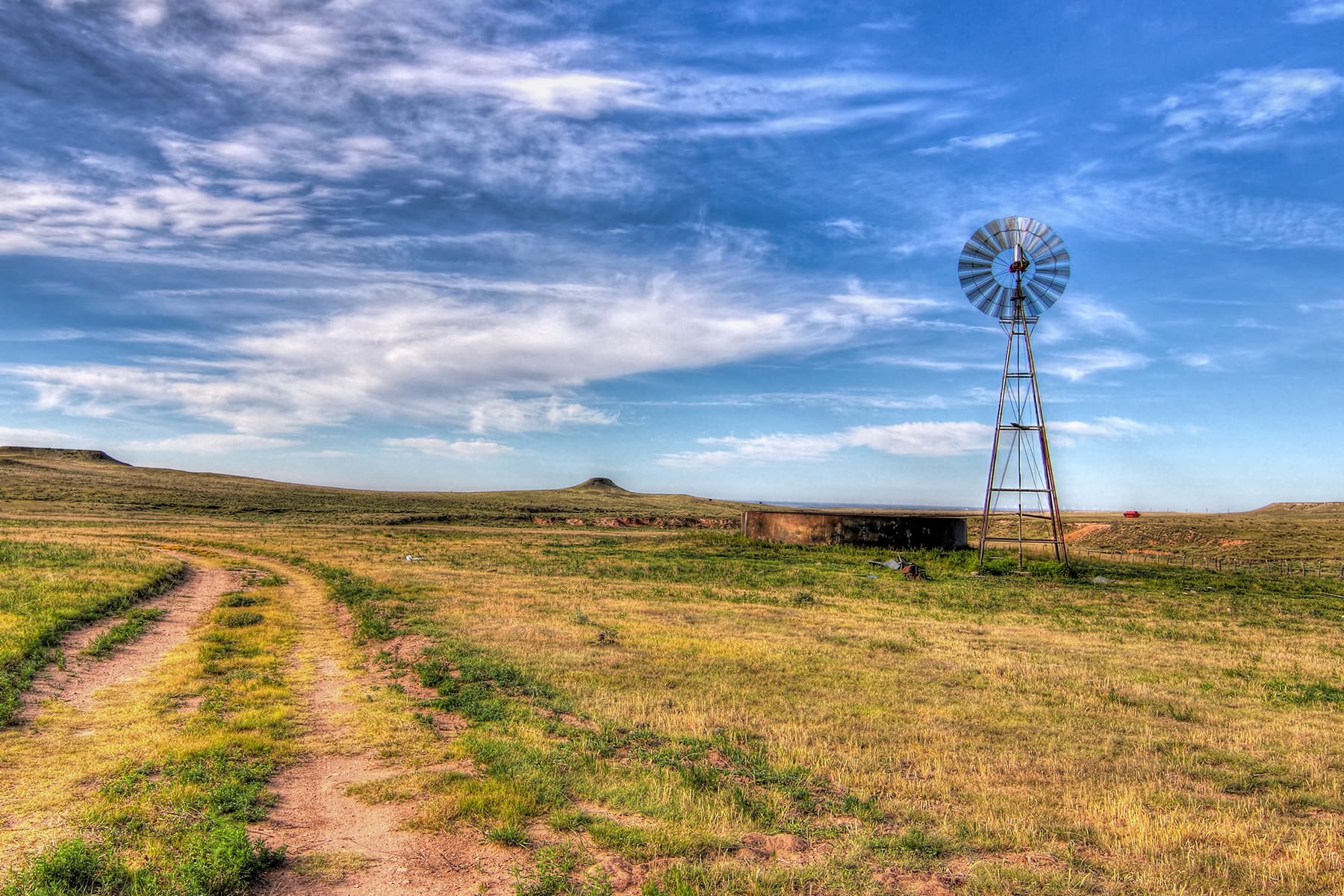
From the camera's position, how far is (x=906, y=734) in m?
10.0

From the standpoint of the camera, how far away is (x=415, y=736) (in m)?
9.50

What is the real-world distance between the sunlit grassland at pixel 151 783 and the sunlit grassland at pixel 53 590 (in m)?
1.44

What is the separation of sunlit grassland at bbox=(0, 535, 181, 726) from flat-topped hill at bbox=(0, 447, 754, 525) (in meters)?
38.4

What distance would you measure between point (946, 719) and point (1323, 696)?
7.03 meters

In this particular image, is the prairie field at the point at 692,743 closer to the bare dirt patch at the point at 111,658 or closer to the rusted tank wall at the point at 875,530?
the bare dirt patch at the point at 111,658

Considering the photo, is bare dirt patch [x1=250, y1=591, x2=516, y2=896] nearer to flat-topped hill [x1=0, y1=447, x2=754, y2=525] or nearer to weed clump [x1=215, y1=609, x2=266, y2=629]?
weed clump [x1=215, y1=609, x2=266, y2=629]

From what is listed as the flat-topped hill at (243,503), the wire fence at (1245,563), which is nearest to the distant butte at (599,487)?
the flat-topped hill at (243,503)

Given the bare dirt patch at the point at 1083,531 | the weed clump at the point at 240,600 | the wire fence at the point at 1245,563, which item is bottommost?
the weed clump at the point at 240,600

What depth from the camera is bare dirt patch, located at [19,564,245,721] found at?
10867 millimetres

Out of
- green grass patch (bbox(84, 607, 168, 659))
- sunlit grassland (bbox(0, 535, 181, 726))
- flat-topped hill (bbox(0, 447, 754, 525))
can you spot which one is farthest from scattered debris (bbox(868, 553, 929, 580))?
flat-topped hill (bbox(0, 447, 754, 525))

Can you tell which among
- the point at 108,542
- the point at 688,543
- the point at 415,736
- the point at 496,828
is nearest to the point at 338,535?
the point at 108,542

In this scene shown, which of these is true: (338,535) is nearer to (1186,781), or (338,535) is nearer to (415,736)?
(415,736)

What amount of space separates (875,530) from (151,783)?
3339 centimetres

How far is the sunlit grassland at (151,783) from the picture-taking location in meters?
5.71
